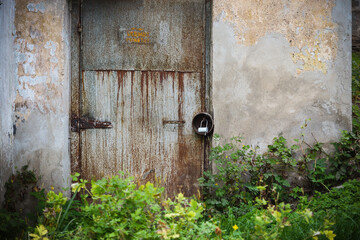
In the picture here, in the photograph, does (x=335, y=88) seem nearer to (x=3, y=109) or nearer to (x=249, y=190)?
(x=249, y=190)

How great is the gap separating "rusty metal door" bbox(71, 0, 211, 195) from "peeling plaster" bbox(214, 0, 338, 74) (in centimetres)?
39

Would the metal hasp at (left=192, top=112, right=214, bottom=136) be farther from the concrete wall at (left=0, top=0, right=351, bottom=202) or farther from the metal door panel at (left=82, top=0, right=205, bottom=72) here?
the metal door panel at (left=82, top=0, right=205, bottom=72)

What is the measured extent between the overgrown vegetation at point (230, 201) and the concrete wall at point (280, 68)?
0.20 metres

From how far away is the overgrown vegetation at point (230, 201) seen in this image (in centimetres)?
227

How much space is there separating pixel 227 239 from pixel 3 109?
7.60 ft

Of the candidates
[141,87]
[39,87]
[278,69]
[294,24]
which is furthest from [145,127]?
[294,24]

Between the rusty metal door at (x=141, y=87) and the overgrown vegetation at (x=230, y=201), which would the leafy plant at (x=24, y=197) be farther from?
the rusty metal door at (x=141, y=87)

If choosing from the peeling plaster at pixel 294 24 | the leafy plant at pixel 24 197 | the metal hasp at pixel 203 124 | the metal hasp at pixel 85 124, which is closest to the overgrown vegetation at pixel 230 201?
the leafy plant at pixel 24 197

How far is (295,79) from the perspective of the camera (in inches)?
142

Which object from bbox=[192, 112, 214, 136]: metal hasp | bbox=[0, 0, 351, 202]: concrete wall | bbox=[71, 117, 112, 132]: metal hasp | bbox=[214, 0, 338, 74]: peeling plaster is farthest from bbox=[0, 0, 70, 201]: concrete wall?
bbox=[214, 0, 338, 74]: peeling plaster

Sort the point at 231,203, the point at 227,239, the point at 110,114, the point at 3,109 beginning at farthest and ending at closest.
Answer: the point at 110,114
the point at 231,203
the point at 3,109
the point at 227,239

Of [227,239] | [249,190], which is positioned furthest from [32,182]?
[249,190]

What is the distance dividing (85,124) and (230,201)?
1.73 metres

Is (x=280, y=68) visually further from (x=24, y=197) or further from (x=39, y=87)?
(x=24, y=197)
